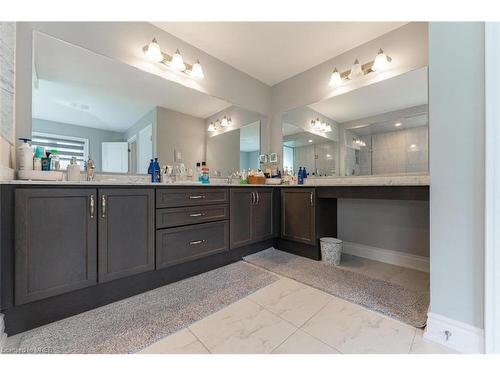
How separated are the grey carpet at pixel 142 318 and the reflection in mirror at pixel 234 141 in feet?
4.71

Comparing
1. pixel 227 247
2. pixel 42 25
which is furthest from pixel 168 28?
pixel 227 247

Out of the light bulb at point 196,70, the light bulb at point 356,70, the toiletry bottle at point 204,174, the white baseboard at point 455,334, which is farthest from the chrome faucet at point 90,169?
the light bulb at point 356,70

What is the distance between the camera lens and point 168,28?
6.82 ft

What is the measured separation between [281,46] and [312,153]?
1.30 m

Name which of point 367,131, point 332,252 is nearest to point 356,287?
point 332,252

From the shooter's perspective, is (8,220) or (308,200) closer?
(8,220)

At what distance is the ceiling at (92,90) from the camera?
5.11ft

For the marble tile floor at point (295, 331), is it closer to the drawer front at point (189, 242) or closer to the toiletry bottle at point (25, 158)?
the drawer front at point (189, 242)

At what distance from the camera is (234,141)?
290 centimetres

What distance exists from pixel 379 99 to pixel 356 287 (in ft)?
6.21

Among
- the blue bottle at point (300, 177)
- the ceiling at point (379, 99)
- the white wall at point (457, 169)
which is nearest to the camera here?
the white wall at point (457, 169)

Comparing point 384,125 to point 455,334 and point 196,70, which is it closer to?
point 455,334
